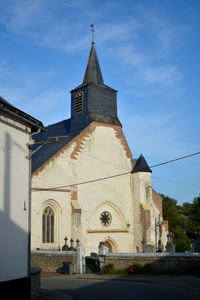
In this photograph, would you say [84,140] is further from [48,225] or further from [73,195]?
[48,225]

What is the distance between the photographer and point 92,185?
1160 inches

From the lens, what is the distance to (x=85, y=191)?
94.8 ft

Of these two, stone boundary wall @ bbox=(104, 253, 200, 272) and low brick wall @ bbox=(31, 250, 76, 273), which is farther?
low brick wall @ bbox=(31, 250, 76, 273)

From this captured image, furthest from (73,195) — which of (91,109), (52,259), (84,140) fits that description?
(91,109)

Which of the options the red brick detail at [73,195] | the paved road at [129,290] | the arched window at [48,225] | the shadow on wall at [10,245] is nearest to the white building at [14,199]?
the shadow on wall at [10,245]

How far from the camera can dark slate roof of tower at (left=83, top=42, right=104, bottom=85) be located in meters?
32.7

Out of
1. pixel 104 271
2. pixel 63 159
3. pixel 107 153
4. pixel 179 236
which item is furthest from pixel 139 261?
pixel 179 236

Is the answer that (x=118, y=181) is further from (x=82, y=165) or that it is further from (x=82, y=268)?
(x=82, y=268)

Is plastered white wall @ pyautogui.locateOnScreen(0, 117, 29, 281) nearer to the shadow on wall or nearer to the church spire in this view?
the shadow on wall

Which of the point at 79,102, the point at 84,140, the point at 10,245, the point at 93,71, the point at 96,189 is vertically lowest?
the point at 10,245

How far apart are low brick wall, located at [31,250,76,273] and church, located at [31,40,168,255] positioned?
3.53 meters

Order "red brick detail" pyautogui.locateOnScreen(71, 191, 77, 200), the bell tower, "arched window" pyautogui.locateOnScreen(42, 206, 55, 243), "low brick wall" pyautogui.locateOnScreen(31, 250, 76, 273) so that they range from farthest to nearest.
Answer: the bell tower → "red brick detail" pyautogui.locateOnScreen(71, 191, 77, 200) → "arched window" pyautogui.locateOnScreen(42, 206, 55, 243) → "low brick wall" pyautogui.locateOnScreen(31, 250, 76, 273)

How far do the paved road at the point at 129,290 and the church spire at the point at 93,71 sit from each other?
65.3 feet

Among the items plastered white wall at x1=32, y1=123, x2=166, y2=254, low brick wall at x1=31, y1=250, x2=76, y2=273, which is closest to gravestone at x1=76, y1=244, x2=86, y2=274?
low brick wall at x1=31, y1=250, x2=76, y2=273
